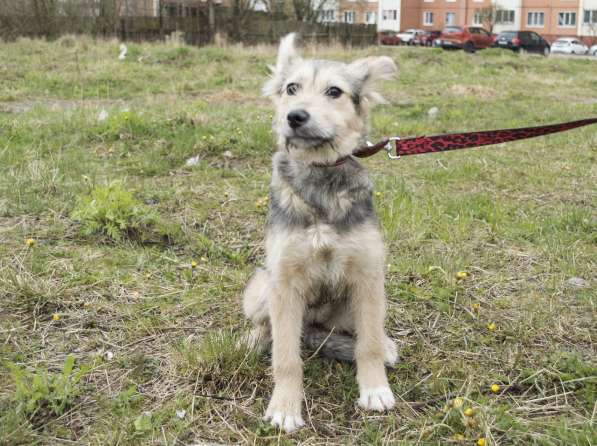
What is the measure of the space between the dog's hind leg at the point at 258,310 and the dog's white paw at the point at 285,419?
48 centimetres

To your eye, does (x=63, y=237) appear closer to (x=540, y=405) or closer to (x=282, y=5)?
(x=540, y=405)

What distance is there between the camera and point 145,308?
3732 mm

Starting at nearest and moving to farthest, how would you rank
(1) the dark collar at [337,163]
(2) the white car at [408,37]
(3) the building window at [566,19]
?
(1) the dark collar at [337,163]
(2) the white car at [408,37]
(3) the building window at [566,19]

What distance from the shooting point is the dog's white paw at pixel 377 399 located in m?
2.86

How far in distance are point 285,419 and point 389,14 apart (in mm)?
68200

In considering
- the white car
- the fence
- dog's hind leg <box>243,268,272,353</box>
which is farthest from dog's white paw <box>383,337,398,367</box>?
the white car

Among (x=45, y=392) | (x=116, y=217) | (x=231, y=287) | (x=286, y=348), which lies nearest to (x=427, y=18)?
(x=116, y=217)

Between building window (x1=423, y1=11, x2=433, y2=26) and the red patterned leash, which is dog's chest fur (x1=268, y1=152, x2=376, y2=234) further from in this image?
building window (x1=423, y1=11, x2=433, y2=26)

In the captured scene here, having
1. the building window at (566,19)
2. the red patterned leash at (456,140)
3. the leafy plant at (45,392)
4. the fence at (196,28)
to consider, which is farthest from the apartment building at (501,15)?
the leafy plant at (45,392)

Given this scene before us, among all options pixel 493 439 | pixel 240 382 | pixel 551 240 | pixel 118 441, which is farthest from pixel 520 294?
pixel 118 441

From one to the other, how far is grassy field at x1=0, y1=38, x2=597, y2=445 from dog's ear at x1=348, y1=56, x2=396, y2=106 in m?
1.35

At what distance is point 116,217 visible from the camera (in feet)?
15.2

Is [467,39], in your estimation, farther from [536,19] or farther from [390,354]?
[390,354]

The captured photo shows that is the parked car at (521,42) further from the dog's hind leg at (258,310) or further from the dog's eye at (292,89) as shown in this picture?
the dog's hind leg at (258,310)
